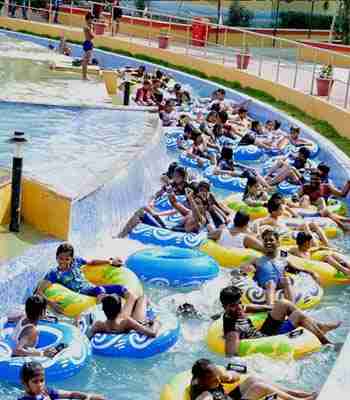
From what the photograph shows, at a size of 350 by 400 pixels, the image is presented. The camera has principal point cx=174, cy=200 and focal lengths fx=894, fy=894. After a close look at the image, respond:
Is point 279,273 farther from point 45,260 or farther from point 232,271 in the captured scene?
point 45,260

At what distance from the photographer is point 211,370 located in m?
6.08

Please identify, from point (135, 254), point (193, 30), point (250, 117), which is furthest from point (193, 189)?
point (193, 30)

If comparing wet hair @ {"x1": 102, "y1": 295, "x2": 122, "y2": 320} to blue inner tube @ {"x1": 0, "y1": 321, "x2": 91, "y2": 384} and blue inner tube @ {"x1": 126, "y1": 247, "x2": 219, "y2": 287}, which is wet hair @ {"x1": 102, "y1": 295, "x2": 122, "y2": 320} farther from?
blue inner tube @ {"x1": 126, "y1": 247, "x2": 219, "y2": 287}

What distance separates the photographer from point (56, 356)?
7051 mm

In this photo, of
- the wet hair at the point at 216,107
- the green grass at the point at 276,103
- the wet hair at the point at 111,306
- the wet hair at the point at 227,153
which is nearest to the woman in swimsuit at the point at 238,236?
the wet hair at the point at 111,306

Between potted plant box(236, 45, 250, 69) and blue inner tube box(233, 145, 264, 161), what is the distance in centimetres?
808

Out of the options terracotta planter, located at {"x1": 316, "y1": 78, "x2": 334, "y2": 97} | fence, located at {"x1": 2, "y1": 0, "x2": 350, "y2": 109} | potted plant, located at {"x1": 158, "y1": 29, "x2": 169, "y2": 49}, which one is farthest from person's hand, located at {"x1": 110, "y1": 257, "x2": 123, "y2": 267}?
potted plant, located at {"x1": 158, "y1": 29, "x2": 169, "y2": 49}

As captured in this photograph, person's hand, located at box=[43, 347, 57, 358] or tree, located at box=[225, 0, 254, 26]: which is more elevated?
tree, located at box=[225, 0, 254, 26]

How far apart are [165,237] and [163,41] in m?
17.8

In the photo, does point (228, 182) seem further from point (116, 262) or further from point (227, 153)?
point (116, 262)

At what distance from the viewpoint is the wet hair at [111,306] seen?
7465 millimetres

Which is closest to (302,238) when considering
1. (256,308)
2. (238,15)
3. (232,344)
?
(256,308)

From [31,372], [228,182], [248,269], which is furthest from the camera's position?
[228,182]

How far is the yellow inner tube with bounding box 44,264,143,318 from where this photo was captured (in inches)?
325
